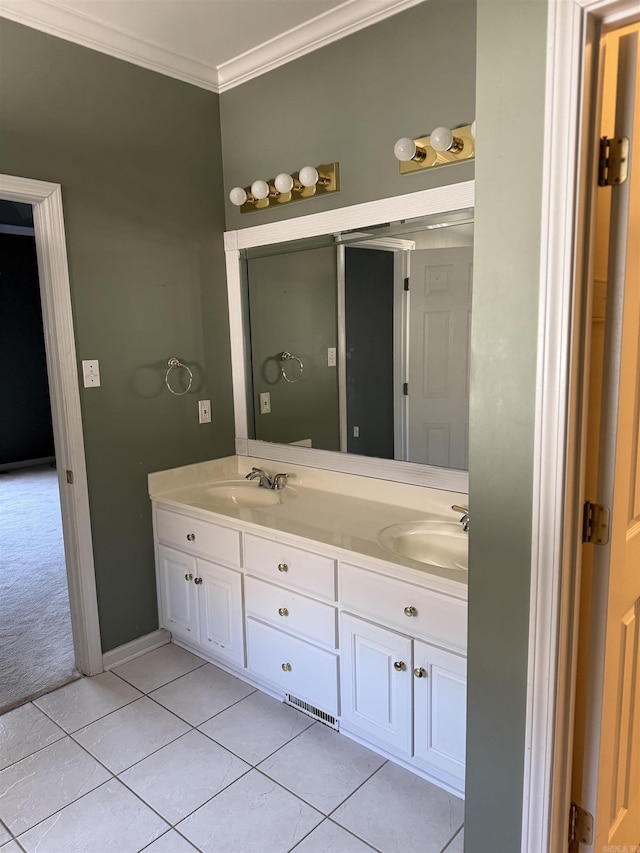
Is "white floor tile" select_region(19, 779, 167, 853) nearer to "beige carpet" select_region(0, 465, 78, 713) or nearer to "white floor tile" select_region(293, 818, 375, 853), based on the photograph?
"white floor tile" select_region(293, 818, 375, 853)

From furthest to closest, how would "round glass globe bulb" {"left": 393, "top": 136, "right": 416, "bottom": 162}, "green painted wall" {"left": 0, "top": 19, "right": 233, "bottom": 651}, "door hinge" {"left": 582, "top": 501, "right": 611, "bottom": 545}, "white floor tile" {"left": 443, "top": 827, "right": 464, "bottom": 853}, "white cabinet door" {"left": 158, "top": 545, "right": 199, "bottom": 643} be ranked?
"white cabinet door" {"left": 158, "top": 545, "right": 199, "bottom": 643} < "green painted wall" {"left": 0, "top": 19, "right": 233, "bottom": 651} < "round glass globe bulb" {"left": 393, "top": 136, "right": 416, "bottom": 162} < "white floor tile" {"left": 443, "top": 827, "right": 464, "bottom": 853} < "door hinge" {"left": 582, "top": 501, "right": 611, "bottom": 545}

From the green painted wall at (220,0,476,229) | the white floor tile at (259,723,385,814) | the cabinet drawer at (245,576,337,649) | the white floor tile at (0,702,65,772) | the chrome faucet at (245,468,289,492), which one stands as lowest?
the white floor tile at (0,702,65,772)

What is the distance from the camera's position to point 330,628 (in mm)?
2084

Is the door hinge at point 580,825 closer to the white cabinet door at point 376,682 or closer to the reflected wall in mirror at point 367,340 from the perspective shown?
the white cabinet door at point 376,682

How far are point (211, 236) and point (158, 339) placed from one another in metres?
0.59

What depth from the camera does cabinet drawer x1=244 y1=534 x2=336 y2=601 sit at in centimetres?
207

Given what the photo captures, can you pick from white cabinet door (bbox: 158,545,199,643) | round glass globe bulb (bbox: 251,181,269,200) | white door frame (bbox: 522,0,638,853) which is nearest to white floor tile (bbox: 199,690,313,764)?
white cabinet door (bbox: 158,545,199,643)

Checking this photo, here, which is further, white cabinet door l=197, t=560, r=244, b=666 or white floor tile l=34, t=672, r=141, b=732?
white cabinet door l=197, t=560, r=244, b=666

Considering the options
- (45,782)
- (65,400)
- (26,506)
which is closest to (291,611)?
(45,782)

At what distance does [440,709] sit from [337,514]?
82 centimetres

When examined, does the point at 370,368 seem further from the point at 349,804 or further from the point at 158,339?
the point at 349,804

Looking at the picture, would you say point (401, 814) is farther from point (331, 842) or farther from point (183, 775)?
point (183, 775)

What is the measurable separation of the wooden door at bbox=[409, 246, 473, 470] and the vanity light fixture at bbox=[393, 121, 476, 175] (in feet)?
0.99

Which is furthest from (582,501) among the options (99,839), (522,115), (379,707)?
(99,839)
